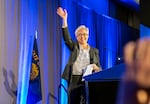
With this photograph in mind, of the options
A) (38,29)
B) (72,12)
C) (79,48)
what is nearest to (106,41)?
(72,12)

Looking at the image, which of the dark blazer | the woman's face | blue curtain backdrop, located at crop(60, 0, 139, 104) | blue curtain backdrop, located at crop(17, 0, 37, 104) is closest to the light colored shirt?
the dark blazer

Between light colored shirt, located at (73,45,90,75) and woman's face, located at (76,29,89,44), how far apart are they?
0.17m

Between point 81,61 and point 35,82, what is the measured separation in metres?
0.69

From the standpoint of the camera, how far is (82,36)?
293cm

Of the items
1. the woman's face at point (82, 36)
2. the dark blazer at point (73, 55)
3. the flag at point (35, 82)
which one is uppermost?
the woman's face at point (82, 36)

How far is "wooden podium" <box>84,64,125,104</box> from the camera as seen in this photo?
0.87 meters

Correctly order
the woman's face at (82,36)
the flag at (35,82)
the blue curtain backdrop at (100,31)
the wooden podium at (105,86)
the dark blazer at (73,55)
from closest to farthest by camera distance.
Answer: the wooden podium at (105,86)
the dark blazer at (73,55)
the woman's face at (82,36)
the flag at (35,82)
the blue curtain backdrop at (100,31)

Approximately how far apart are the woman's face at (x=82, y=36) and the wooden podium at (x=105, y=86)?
1.97m

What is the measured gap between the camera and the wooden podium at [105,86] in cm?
87

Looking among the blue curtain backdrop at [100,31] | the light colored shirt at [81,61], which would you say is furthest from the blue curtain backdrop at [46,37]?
the light colored shirt at [81,61]

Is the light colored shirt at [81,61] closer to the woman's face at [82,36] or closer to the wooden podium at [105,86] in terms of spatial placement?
the woman's face at [82,36]

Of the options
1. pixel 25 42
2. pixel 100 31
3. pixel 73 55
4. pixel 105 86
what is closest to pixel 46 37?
pixel 25 42

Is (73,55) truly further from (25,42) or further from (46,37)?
(46,37)

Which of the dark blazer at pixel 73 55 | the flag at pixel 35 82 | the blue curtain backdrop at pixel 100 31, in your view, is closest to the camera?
the dark blazer at pixel 73 55
